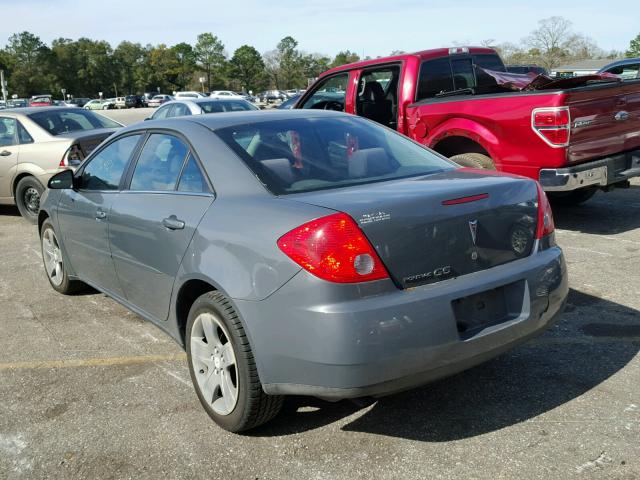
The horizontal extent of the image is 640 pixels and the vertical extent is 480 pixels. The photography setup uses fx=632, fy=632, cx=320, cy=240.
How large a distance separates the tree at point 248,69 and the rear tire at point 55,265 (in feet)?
432

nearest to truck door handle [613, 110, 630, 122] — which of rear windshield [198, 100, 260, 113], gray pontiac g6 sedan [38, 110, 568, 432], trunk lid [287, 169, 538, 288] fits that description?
gray pontiac g6 sedan [38, 110, 568, 432]

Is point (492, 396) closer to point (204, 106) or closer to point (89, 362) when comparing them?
point (89, 362)

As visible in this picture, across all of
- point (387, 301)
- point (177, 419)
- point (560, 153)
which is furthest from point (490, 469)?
point (560, 153)

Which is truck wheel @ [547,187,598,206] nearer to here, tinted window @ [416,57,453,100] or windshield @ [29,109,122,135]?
tinted window @ [416,57,453,100]

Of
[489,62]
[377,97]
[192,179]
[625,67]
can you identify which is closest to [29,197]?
[377,97]

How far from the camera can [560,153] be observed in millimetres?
6012

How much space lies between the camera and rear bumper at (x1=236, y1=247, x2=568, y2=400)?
257 cm

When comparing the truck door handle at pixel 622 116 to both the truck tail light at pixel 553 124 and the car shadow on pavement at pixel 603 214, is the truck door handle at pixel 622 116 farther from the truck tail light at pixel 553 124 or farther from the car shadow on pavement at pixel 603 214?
the car shadow on pavement at pixel 603 214

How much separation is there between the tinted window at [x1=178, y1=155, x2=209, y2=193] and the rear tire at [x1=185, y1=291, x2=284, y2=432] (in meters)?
0.62

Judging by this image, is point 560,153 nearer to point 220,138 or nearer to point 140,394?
point 220,138

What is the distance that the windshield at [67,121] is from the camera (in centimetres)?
920

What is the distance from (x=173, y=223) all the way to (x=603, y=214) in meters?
6.09

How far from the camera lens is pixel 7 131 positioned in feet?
30.7

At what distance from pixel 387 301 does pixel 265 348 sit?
584mm
